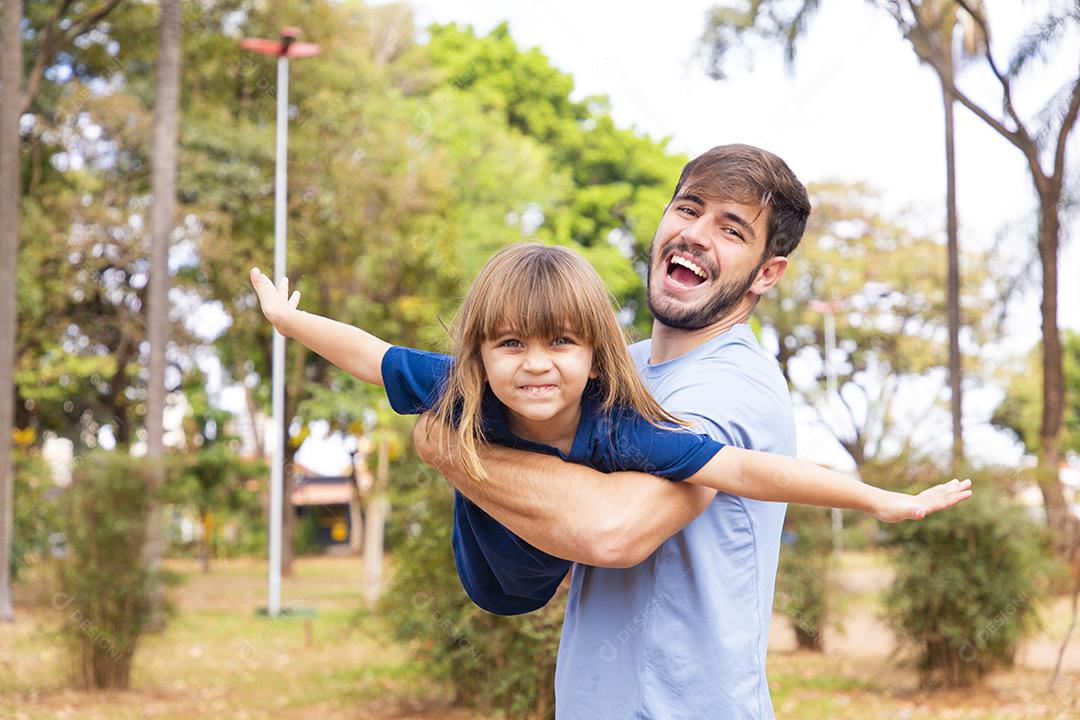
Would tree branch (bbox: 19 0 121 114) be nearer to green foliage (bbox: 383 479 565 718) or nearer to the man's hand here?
green foliage (bbox: 383 479 565 718)

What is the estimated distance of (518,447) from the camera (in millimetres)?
1743

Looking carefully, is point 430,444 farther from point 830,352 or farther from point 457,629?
point 830,352

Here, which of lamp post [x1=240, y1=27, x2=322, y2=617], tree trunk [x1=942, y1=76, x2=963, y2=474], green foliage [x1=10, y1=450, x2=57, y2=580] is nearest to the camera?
green foliage [x1=10, y1=450, x2=57, y2=580]

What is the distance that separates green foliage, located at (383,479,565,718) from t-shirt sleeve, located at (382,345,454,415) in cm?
561

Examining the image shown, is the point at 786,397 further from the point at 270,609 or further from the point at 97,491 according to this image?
the point at 270,609

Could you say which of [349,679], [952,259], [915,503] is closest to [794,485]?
[915,503]

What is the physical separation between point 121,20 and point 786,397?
64.7ft

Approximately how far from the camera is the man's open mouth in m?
1.97

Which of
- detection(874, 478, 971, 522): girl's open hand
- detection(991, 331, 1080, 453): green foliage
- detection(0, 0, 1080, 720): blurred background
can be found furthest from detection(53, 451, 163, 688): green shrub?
detection(991, 331, 1080, 453): green foliage

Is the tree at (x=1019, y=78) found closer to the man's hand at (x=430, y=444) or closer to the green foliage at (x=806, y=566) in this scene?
the green foliage at (x=806, y=566)

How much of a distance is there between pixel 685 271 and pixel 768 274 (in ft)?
0.56

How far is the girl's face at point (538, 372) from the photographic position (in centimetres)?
165

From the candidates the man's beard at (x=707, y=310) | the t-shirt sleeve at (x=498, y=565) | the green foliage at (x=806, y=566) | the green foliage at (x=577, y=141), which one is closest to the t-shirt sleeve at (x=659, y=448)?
the t-shirt sleeve at (x=498, y=565)

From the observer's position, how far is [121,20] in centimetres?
1931
